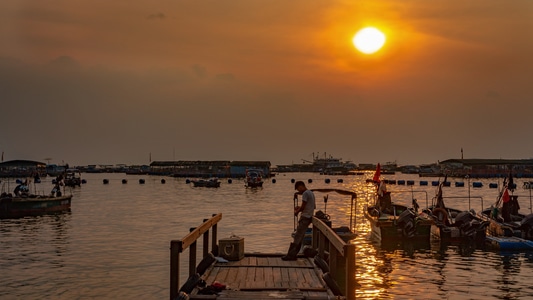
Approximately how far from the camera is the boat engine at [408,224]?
122 feet

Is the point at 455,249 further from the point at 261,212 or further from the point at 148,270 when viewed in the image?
the point at 261,212

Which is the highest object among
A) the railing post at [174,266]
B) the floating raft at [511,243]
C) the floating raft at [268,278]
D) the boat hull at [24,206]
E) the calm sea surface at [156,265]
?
the railing post at [174,266]

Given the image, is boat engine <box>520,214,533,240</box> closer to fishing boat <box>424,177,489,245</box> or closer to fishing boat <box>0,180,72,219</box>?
fishing boat <box>424,177,489,245</box>

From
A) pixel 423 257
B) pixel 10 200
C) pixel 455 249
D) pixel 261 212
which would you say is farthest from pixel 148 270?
pixel 261 212

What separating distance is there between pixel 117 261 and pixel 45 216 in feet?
109

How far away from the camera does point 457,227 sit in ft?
127

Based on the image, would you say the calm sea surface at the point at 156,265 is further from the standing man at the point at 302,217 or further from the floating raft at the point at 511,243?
the standing man at the point at 302,217

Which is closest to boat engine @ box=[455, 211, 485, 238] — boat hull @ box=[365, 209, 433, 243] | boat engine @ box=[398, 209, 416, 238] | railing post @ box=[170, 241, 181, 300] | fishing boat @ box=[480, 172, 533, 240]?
fishing boat @ box=[480, 172, 533, 240]

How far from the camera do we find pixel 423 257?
3262 centimetres

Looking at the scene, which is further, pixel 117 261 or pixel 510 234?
pixel 510 234

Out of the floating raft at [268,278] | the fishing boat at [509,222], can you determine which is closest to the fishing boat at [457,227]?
the fishing boat at [509,222]

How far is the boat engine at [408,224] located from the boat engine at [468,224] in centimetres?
327

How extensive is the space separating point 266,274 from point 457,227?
25.7m

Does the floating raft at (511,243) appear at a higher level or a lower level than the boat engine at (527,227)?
lower
